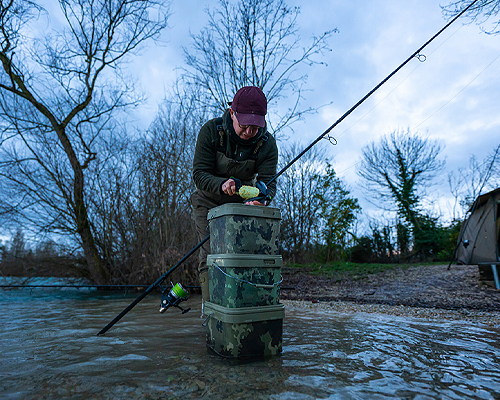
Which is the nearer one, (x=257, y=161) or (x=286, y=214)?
(x=257, y=161)

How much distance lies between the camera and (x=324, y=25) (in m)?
9.36

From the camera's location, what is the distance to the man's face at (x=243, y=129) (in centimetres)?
278

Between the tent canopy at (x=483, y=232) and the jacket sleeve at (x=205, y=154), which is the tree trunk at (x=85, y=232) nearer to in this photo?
the jacket sleeve at (x=205, y=154)

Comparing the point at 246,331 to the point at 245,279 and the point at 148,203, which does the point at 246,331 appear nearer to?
the point at 245,279

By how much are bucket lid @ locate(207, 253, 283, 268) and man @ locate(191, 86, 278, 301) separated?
0.49 meters

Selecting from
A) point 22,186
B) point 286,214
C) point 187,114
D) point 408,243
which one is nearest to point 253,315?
point 187,114

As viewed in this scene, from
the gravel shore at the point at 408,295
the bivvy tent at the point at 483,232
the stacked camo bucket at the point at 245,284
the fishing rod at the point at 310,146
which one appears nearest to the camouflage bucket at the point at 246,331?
the stacked camo bucket at the point at 245,284

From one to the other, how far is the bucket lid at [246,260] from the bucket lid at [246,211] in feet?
0.90

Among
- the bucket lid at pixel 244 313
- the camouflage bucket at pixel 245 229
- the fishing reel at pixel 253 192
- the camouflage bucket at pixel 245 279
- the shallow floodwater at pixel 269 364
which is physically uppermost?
the fishing reel at pixel 253 192

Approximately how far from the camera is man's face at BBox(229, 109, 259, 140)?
278cm

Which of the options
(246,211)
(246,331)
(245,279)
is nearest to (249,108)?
(246,211)

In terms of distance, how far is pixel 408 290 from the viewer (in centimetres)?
652

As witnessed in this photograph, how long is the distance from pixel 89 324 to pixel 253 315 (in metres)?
2.60

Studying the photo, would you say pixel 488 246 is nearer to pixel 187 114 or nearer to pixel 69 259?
pixel 187 114
